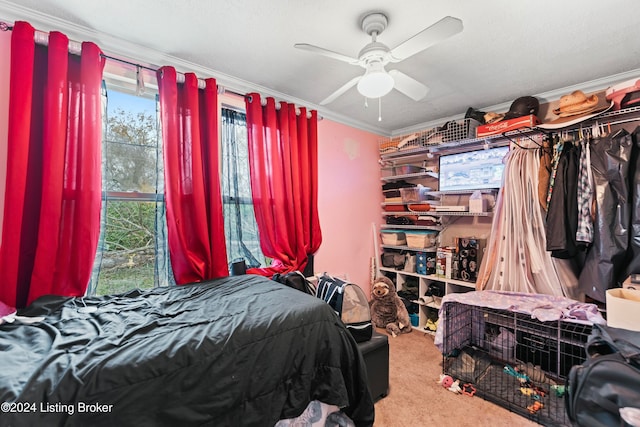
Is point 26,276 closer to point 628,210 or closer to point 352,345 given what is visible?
point 352,345

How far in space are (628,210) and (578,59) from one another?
1089 millimetres

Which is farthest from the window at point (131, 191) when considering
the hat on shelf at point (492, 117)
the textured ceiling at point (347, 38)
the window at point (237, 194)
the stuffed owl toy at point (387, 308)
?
the hat on shelf at point (492, 117)

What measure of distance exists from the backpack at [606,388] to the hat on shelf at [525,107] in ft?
6.85

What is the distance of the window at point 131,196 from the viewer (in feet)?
6.24

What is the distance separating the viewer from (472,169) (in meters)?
2.97

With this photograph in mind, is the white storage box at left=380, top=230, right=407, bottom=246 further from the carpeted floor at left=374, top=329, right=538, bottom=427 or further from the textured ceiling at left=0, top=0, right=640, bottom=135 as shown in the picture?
the textured ceiling at left=0, top=0, right=640, bottom=135

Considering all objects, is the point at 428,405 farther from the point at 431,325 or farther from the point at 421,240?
the point at 421,240

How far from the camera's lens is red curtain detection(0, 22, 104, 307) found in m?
1.51

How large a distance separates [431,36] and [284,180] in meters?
1.59

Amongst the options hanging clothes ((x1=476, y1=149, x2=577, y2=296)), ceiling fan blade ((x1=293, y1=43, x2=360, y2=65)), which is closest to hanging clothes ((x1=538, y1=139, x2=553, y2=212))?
hanging clothes ((x1=476, y1=149, x2=577, y2=296))

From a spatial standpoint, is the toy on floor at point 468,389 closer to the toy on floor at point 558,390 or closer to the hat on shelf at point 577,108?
the toy on floor at point 558,390

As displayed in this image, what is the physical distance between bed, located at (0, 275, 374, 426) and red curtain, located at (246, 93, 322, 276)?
0.79 m

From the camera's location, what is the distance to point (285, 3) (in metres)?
1.52

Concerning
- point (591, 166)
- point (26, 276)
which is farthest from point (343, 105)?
point (26, 276)
